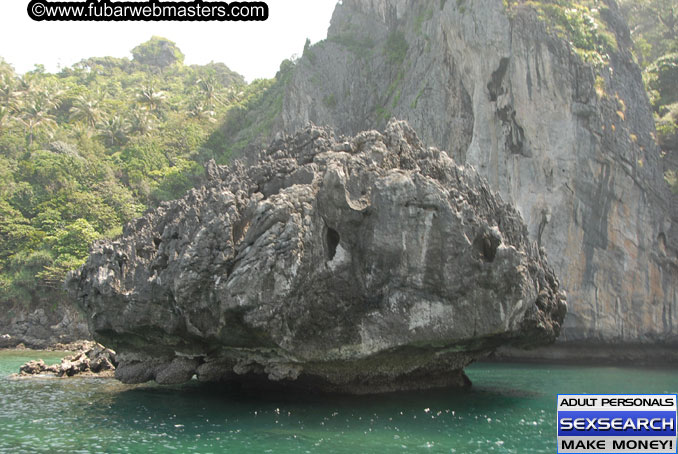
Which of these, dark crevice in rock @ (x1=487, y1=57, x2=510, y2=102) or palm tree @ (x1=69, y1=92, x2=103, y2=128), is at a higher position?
palm tree @ (x1=69, y1=92, x2=103, y2=128)

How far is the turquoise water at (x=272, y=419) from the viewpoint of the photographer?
1390 centimetres

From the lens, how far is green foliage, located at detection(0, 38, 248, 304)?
46022 millimetres

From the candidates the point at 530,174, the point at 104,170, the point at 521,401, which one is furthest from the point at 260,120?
the point at 521,401

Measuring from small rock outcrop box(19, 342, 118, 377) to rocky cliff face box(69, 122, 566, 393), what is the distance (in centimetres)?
776

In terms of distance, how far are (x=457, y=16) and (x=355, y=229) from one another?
89.6 ft

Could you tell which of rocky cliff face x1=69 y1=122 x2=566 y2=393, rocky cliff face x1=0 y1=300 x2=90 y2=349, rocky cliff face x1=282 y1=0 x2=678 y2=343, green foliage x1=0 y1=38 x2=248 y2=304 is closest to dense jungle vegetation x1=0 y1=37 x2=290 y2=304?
green foliage x1=0 y1=38 x2=248 y2=304

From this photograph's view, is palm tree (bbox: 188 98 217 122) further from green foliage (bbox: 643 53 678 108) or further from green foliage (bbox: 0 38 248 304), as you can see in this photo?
green foliage (bbox: 643 53 678 108)

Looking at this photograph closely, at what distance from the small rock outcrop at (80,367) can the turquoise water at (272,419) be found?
2242mm

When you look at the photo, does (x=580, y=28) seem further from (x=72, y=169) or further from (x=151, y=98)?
(x=151, y=98)

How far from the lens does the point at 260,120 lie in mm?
64750

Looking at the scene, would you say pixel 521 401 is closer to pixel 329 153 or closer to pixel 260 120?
pixel 329 153

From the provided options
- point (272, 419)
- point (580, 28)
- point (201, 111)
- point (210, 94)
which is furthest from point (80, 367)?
point (210, 94)

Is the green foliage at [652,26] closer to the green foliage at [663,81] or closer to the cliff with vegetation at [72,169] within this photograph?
the green foliage at [663,81]

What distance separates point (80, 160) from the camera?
178 ft
